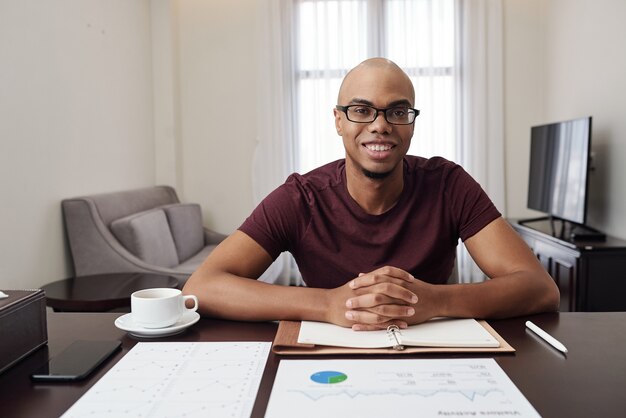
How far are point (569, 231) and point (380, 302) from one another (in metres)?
2.84

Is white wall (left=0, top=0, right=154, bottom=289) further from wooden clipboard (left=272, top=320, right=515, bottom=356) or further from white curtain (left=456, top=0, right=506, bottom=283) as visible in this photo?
white curtain (left=456, top=0, right=506, bottom=283)

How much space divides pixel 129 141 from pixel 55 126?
1.14 meters

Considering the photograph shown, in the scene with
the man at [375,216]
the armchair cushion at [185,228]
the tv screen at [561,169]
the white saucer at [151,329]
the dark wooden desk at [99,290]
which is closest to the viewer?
the white saucer at [151,329]

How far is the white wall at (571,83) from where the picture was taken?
3.35 meters

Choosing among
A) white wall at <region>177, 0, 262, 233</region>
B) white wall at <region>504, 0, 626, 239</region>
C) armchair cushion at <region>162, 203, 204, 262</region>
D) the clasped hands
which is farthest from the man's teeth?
white wall at <region>177, 0, 262, 233</region>

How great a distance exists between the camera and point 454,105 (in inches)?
187

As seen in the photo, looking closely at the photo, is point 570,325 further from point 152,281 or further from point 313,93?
point 313,93

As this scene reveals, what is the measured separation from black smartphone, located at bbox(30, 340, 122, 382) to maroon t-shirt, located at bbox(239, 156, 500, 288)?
1.95 ft

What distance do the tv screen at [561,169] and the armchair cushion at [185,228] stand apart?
2.57 metres

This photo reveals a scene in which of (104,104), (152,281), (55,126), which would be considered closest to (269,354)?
(152,281)

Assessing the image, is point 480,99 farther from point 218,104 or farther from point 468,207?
point 468,207

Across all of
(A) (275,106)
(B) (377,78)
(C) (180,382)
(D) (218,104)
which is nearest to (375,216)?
(B) (377,78)

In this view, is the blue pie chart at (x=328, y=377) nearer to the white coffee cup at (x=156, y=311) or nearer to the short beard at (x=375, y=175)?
the white coffee cup at (x=156, y=311)

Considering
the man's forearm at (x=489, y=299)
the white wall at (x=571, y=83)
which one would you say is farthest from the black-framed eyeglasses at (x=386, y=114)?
the white wall at (x=571, y=83)
